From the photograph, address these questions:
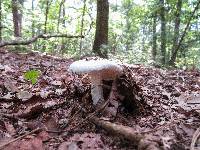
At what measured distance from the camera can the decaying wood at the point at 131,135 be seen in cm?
182

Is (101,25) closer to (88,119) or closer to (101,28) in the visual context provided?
(101,28)

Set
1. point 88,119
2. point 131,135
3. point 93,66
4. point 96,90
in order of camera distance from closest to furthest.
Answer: point 131,135 → point 93,66 → point 88,119 → point 96,90

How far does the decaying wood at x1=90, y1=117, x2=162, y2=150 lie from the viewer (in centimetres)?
182

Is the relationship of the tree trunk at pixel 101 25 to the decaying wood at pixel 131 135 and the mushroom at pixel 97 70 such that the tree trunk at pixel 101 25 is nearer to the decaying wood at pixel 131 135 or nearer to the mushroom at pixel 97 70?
the mushroom at pixel 97 70

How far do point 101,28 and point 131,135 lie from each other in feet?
21.9

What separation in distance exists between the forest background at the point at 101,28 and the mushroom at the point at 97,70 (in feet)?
7.05

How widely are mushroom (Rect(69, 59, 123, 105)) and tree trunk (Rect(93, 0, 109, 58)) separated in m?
5.41

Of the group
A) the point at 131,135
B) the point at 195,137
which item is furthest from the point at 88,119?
the point at 195,137

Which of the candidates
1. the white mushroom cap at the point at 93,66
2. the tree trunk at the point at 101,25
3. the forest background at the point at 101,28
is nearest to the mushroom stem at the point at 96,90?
the white mushroom cap at the point at 93,66

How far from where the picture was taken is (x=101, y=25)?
8.53 meters

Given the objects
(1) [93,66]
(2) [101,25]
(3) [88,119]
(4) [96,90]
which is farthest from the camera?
(2) [101,25]

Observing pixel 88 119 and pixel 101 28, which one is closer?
pixel 88 119

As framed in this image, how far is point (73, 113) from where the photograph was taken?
2.91 metres

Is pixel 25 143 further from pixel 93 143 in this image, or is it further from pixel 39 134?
pixel 93 143
